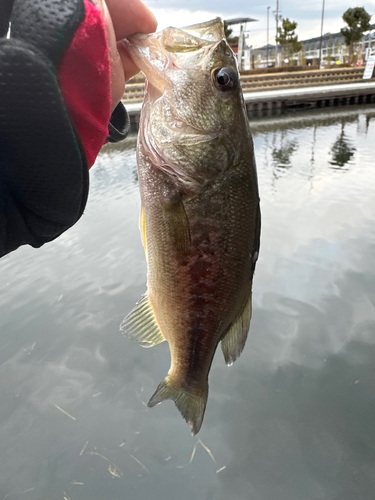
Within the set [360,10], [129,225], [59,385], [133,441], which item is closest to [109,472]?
[133,441]

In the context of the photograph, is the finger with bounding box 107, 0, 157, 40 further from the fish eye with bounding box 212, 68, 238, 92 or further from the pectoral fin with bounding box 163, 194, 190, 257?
the pectoral fin with bounding box 163, 194, 190, 257

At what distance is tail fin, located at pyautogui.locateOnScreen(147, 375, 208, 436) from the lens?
1481 mm

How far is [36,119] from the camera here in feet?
3.22

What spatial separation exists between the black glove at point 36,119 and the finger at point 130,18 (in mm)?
174

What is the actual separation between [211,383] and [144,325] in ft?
8.74

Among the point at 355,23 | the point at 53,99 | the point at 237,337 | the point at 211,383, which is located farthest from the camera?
the point at 355,23

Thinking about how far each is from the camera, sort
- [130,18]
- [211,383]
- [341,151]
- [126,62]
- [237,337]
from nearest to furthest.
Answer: [130,18], [126,62], [237,337], [211,383], [341,151]

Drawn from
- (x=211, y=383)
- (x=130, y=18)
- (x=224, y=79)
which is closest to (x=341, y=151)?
(x=211, y=383)

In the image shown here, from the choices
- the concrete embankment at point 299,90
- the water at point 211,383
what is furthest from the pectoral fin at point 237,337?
the concrete embankment at point 299,90

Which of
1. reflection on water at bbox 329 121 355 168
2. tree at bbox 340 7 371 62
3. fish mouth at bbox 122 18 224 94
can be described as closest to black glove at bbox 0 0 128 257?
fish mouth at bbox 122 18 224 94

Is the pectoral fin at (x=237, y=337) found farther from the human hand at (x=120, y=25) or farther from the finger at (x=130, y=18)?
the finger at (x=130, y=18)

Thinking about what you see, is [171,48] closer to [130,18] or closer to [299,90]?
[130,18]

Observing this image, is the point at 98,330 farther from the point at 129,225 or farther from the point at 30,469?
the point at 129,225

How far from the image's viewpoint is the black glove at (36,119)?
0.94 meters
